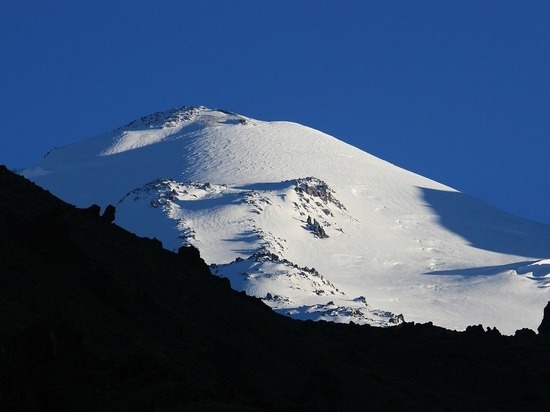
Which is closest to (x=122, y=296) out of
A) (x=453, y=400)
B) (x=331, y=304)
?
(x=453, y=400)

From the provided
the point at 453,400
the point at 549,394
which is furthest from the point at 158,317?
the point at 549,394

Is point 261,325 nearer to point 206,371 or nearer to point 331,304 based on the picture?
point 206,371

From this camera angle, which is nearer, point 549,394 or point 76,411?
point 76,411

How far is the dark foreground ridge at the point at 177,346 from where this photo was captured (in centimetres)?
4203

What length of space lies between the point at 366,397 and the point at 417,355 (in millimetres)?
15569

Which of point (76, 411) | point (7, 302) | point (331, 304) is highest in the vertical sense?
point (331, 304)

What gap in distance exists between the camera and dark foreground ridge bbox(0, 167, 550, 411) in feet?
138

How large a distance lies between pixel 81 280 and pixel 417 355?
970 inches

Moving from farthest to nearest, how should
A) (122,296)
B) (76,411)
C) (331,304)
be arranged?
(331,304)
(122,296)
(76,411)

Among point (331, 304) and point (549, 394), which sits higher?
point (331, 304)

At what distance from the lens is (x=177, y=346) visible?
58.9m

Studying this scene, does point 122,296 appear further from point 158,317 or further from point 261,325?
point 261,325

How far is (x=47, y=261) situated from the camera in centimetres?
6091

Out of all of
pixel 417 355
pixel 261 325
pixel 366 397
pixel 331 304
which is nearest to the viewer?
pixel 366 397
